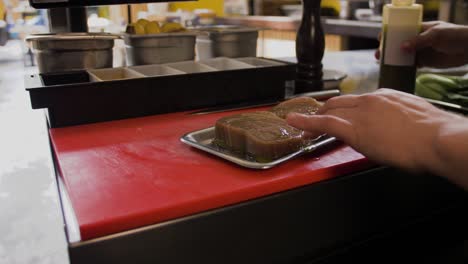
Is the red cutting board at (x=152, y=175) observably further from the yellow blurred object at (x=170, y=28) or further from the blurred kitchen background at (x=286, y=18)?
the blurred kitchen background at (x=286, y=18)

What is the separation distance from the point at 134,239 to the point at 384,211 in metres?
0.51

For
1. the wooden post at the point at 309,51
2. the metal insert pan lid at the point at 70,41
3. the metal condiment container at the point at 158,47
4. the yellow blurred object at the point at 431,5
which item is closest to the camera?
the metal insert pan lid at the point at 70,41

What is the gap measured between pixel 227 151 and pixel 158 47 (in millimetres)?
522

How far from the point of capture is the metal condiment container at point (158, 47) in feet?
3.85

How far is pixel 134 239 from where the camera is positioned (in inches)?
22.5

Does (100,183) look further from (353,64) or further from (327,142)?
(353,64)

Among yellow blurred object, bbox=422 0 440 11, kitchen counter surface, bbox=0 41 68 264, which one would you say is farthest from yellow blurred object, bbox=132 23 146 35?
yellow blurred object, bbox=422 0 440 11

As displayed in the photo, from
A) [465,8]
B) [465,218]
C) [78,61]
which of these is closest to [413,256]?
[465,218]

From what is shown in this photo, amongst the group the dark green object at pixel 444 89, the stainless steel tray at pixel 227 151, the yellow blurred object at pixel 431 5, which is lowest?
the stainless steel tray at pixel 227 151

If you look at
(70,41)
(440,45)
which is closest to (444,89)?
(440,45)

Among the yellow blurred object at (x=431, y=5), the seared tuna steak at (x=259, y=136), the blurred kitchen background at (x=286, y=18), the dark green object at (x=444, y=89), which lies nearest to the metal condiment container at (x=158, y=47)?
the seared tuna steak at (x=259, y=136)

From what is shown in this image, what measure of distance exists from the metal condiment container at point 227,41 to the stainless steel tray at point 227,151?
538 millimetres

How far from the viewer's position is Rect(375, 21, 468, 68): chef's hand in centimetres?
121

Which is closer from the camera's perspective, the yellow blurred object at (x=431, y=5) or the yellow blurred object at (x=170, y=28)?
the yellow blurred object at (x=170, y=28)
